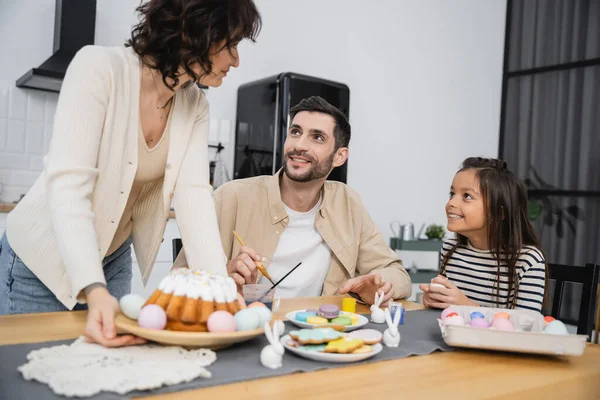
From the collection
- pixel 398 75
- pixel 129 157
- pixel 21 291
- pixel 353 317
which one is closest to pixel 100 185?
pixel 129 157

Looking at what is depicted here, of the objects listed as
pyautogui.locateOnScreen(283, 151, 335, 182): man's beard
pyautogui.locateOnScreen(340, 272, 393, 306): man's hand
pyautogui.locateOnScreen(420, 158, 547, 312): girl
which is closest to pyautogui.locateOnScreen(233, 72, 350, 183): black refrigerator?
pyautogui.locateOnScreen(283, 151, 335, 182): man's beard

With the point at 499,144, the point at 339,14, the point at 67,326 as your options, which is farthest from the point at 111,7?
the point at 499,144

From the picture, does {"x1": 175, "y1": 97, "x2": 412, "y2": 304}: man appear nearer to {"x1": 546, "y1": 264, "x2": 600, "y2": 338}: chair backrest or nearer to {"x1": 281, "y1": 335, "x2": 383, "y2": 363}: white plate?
{"x1": 546, "y1": 264, "x2": 600, "y2": 338}: chair backrest

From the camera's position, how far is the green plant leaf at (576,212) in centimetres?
481

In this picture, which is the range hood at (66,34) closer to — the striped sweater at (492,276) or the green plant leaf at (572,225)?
the striped sweater at (492,276)

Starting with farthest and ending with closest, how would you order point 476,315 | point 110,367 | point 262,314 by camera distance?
point 476,315
point 262,314
point 110,367

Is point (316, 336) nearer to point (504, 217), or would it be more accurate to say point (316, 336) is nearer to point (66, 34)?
point (504, 217)

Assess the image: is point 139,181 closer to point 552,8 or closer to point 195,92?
point 195,92

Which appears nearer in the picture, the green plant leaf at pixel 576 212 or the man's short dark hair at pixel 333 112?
the man's short dark hair at pixel 333 112

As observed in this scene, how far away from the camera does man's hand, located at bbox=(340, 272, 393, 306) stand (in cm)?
152

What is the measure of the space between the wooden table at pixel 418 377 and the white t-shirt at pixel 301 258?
33.5 inches

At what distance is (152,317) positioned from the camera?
889mm

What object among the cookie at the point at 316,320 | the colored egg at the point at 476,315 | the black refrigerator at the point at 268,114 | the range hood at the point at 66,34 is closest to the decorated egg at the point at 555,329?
the colored egg at the point at 476,315

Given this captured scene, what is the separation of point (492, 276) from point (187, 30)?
118 cm
